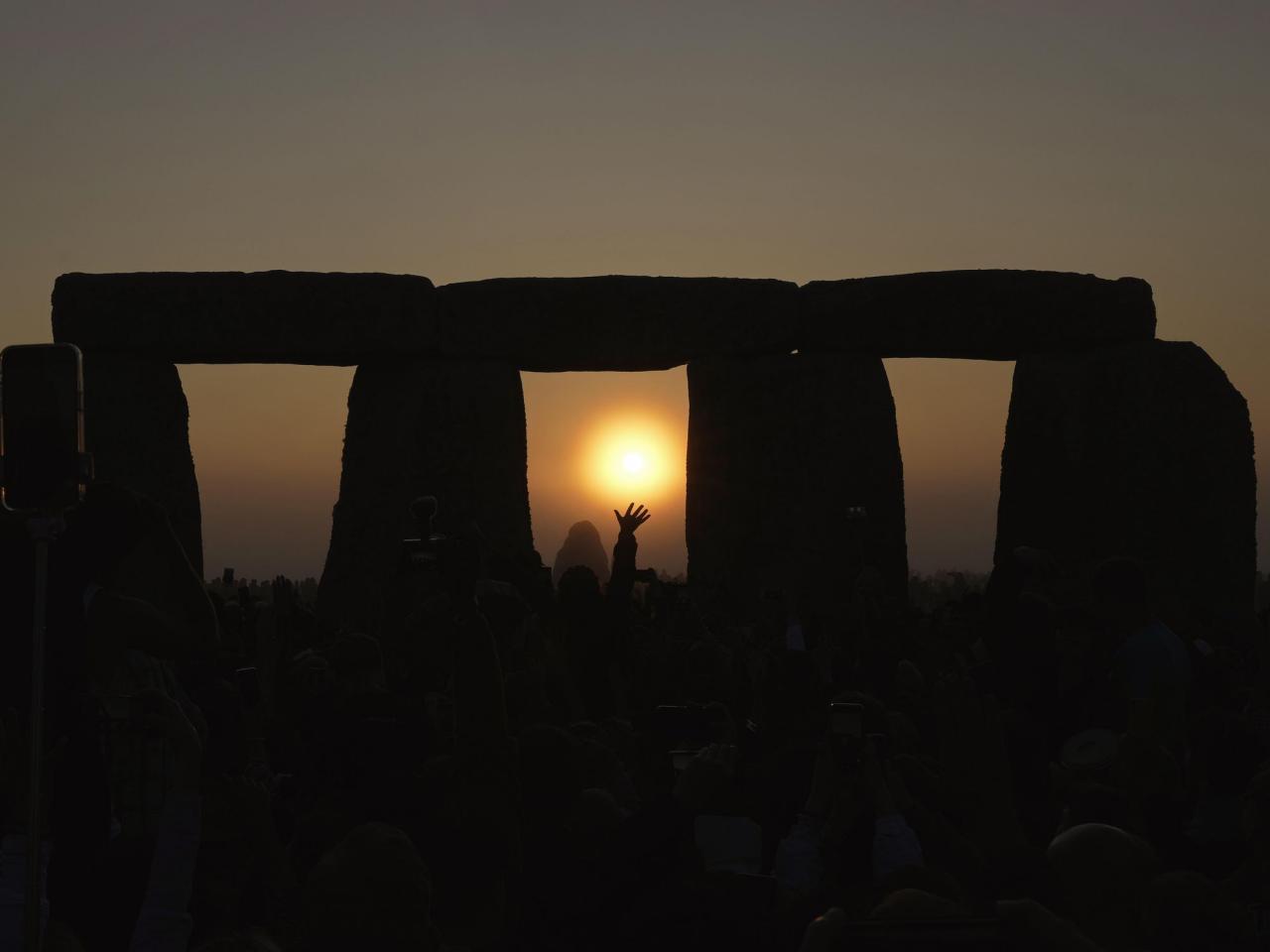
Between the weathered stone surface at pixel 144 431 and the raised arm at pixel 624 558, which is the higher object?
the weathered stone surface at pixel 144 431

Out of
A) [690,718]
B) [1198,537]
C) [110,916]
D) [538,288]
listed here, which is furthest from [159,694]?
[1198,537]

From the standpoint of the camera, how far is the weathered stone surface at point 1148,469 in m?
15.6

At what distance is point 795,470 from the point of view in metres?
15.9

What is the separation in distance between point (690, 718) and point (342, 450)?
1200cm

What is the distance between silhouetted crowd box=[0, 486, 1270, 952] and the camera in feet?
11.0

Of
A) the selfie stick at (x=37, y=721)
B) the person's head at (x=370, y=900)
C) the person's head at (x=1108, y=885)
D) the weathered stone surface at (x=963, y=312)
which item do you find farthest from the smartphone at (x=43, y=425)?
the weathered stone surface at (x=963, y=312)

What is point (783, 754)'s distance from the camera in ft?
16.2

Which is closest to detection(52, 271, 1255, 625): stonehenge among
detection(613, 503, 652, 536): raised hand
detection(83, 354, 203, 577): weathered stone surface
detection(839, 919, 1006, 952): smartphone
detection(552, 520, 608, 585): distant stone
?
detection(83, 354, 203, 577): weathered stone surface

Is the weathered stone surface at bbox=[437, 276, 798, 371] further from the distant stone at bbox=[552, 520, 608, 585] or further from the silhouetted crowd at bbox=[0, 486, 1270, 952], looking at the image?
the distant stone at bbox=[552, 520, 608, 585]

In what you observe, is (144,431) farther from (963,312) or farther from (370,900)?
(370,900)

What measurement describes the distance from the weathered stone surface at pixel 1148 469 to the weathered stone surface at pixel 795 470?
56.4 inches

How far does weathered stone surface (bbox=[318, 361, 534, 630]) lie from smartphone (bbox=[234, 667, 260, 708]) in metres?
9.92

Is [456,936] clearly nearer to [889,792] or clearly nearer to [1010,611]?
[889,792]

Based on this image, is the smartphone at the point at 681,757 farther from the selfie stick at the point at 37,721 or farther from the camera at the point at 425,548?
the selfie stick at the point at 37,721
